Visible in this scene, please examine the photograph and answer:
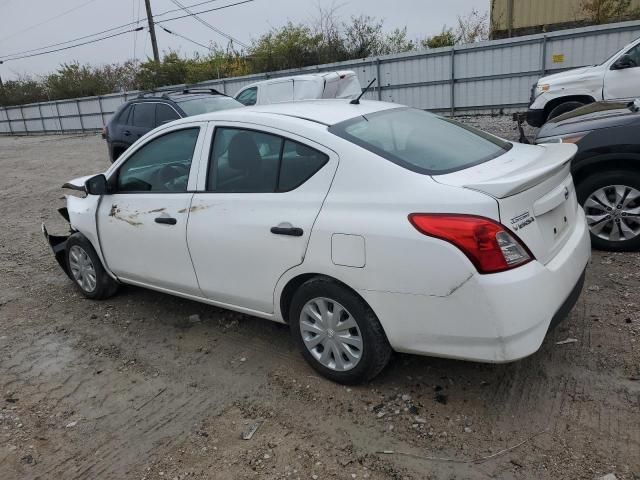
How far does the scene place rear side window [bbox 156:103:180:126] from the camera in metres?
9.41

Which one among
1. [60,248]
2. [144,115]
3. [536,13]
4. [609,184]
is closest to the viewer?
[609,184]

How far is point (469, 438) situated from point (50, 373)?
9.24 feet

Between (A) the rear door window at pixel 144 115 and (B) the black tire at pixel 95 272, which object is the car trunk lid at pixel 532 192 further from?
(A) the rear door window at pixel 144 115

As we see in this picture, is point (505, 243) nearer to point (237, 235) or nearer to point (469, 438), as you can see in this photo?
point (469, 438)

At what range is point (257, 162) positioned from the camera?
336 centimetres

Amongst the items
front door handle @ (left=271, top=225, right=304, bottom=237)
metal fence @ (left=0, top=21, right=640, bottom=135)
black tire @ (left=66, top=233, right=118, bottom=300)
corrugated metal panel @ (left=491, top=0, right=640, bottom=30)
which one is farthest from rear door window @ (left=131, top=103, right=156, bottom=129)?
corrugated metal panel @ (left=491, top=0, right=640, bottom=30)

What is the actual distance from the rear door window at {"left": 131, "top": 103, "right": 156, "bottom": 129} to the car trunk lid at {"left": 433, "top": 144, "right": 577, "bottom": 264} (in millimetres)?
8052

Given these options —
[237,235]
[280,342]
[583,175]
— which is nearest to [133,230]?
[237,235]

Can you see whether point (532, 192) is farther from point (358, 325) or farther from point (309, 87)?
point (309, 87)

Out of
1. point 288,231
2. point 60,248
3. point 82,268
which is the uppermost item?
point 288,231

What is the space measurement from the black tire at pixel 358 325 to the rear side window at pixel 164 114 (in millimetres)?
7136

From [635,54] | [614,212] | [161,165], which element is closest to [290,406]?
[161,165]

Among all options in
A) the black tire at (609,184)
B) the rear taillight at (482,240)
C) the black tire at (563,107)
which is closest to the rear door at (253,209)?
the rear taillight at (482,240)

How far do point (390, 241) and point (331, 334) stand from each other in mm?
750
